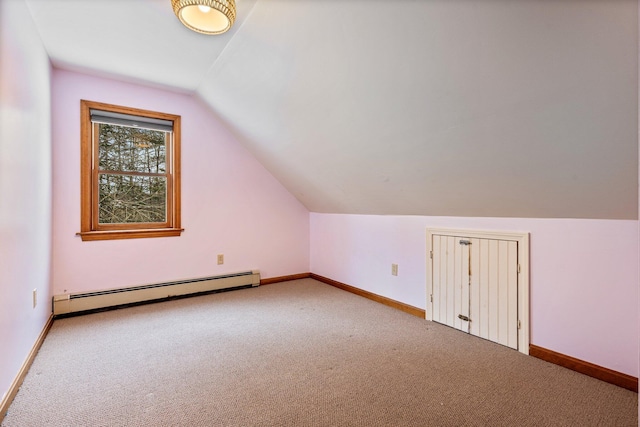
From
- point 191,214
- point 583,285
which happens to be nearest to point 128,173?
point 191,214

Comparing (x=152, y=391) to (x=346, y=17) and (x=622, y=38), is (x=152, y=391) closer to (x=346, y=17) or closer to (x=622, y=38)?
(x=346, y=17)

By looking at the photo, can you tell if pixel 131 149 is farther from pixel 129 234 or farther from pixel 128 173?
pixel 129 234

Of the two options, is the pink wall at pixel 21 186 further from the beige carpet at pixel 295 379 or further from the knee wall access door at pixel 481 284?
the knee wall access door at pixel 481 284

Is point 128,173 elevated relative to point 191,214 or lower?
elevated

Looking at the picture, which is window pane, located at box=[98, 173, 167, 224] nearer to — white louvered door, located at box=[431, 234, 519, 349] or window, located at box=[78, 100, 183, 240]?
window, located at box=[78, 100, 183, 240]

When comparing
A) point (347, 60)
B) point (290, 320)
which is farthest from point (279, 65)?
point (290, 320)

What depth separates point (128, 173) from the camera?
3.29m

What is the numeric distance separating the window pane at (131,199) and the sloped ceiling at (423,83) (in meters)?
1.00

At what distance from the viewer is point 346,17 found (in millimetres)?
1711

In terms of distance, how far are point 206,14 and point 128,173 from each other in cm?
205

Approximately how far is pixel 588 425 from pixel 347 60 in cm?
219

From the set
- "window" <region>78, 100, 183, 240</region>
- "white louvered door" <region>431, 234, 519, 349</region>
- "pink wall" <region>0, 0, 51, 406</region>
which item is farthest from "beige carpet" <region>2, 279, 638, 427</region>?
"window" <region>78, 100, 183, 240</region>

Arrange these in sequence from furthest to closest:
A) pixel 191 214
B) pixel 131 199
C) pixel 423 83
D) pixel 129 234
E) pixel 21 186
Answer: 1. pixel 191 214
2. pixel 131 199
3. pixel 129 234
4. pixel 21 186
5. pixel 423 83

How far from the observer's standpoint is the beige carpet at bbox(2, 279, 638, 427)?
1517mm
